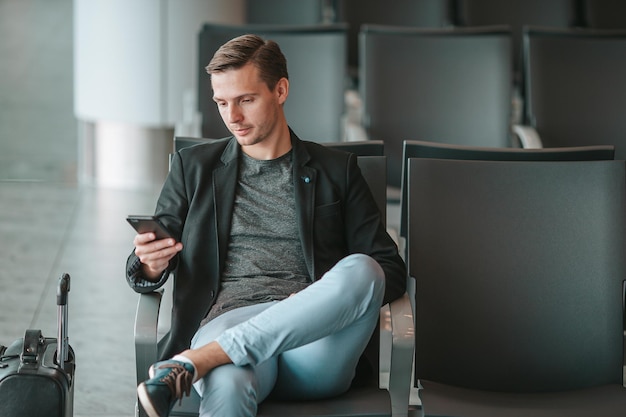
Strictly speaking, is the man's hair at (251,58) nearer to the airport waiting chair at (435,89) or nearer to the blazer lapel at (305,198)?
the blazer lapel at (305,198)

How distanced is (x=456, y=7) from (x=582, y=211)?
313cm

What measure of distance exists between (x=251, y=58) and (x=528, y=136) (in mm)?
2004

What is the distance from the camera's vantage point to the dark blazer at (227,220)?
2.54 metres

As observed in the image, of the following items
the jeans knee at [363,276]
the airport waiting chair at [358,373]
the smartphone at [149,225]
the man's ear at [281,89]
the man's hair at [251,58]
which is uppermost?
the man's hair at [251,58]

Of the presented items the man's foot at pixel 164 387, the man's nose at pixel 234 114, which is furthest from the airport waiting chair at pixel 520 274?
the man's foot at pixel 164 387

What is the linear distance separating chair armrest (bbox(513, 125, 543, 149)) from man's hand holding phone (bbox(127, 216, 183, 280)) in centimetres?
209

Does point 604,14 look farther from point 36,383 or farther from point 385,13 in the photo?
point 36,383

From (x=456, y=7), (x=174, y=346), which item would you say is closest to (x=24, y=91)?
(x=456, y=7)

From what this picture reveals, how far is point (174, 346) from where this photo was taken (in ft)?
8.30

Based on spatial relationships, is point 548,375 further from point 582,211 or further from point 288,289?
point 288,289

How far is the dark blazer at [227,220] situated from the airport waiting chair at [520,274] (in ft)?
0.60

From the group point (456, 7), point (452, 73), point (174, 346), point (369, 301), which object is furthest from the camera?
point (456, 7)

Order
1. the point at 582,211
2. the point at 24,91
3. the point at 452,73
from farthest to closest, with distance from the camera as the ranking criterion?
the point at 24,91
the point at 452,73
the point at 582,211

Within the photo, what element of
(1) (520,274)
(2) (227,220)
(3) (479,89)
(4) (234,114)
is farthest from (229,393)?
(3) (479,89)
